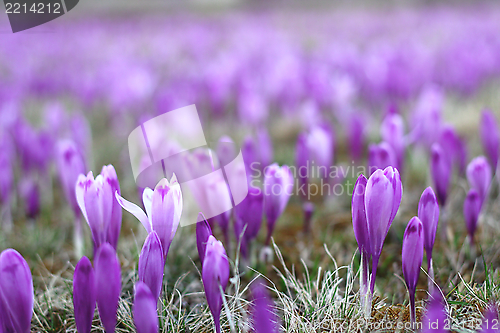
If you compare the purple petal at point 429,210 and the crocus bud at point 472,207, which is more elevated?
the purple petal at point 429,210

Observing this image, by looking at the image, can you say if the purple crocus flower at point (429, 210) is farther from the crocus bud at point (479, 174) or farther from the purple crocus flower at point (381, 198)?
the crocus bud at point (479, 174)

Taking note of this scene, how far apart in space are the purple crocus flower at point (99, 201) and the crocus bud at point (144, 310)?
0.94 feet

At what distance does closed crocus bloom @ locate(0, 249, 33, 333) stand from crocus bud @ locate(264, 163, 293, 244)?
2.54 ft

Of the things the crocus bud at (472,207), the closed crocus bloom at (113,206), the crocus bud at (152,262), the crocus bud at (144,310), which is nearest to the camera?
the crocus bud at (144,310)

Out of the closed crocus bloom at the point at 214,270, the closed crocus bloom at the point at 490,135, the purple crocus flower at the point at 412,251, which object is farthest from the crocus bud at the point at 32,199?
the closed crocus bloom at the point at 490,135

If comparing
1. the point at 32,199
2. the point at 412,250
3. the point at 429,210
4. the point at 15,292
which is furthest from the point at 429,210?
the point at 32,199

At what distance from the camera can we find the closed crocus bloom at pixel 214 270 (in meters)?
1.05

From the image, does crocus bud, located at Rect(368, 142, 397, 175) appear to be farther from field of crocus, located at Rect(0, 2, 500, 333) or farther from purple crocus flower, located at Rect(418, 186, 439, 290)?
purple crocus flower, located at Rect(418, 186, 439, 290)

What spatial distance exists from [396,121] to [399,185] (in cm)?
→ 86

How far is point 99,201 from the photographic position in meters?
1.19

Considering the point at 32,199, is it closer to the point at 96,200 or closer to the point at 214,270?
the point at 96,200

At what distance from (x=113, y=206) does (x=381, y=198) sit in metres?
0.74

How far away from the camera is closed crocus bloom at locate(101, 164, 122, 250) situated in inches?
47.2

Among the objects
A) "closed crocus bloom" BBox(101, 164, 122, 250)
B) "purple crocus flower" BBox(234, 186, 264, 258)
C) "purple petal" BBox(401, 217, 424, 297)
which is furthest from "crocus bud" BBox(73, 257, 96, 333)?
"purple petal" BBox(401, 217, 424, 297)
